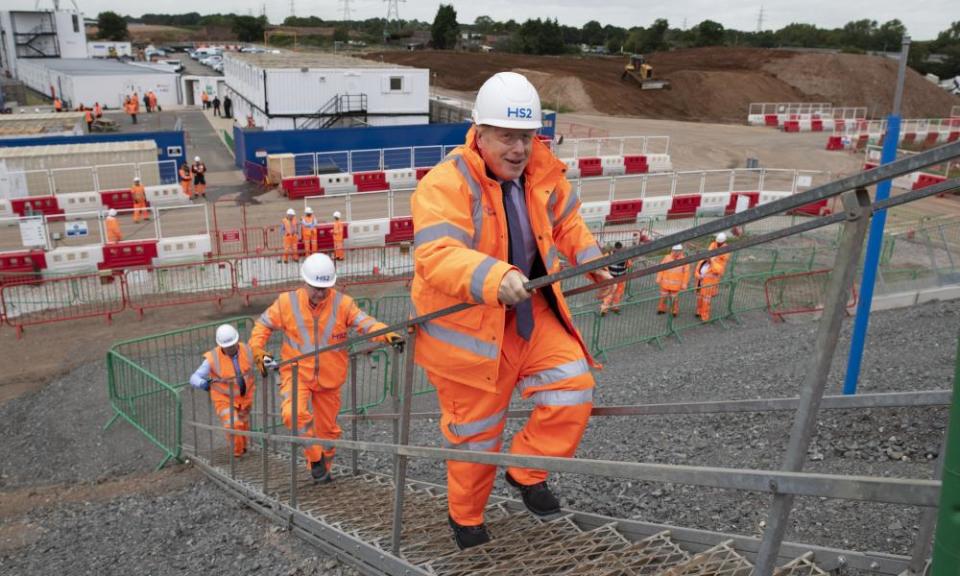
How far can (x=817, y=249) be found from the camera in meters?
17.3

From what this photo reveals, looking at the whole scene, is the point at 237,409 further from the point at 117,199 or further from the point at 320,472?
the point at 117,199

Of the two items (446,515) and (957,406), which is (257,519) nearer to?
(446,515)

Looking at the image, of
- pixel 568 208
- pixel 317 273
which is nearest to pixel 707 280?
pixel 317 273

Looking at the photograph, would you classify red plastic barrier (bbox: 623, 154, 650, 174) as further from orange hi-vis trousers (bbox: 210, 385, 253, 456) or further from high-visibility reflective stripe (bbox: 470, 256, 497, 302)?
high-visibility reflective stripe (bbox: 470, 256, 497, 302)

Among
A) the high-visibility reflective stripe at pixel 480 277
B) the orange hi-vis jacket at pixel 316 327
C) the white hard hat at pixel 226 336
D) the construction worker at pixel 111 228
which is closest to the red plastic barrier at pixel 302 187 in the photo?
the construction worker at pixel 111 228

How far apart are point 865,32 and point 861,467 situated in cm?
9627

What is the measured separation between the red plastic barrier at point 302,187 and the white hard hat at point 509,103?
2229 cm

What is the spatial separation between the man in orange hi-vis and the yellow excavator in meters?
51.0

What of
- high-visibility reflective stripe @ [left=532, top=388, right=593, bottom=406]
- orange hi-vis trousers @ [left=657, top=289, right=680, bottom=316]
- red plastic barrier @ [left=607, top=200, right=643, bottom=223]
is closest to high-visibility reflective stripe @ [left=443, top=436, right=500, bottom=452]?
high-visibility reflective stripe @ [left=532, top=388, right=593, bottom=406]

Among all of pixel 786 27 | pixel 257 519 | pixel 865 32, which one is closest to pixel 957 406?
pixel 257 519

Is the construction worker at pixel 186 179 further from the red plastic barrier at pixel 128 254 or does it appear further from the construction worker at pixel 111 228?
the red plastic barrier at pixel 128 254

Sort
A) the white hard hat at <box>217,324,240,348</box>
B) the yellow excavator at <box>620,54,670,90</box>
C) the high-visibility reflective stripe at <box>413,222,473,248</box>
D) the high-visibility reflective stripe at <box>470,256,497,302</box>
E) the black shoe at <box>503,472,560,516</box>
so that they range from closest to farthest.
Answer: the high-visibility reflective stripe at <box>470,256,497,302</box> < the high-visibility reflective stripe at <box>413,222,473,248</box> < the black shoe at <box>503,472,560,516</box> < the white hard hat at <box>217,324,240,348</box> < the yellow excavator at <box>620,54,670,90</box>

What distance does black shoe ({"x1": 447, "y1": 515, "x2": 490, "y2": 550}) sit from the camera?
11.8 ft

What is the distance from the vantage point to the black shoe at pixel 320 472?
6328 mm
